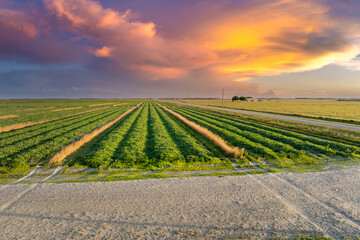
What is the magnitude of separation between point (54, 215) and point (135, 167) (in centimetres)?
494

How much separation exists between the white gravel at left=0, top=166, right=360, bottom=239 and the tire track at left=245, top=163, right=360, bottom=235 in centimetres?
3

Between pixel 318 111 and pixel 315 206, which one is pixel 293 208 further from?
pixel 318 111

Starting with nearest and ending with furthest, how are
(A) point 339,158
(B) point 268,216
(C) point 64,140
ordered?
(B) point 268,216 → (A) point 339,158 → (C) point 64,140

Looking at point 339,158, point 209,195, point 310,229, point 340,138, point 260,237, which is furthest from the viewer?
point 340,138

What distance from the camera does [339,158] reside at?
12531 mm

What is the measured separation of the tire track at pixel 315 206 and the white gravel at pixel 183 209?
0.03m

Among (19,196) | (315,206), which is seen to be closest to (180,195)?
(315,206)

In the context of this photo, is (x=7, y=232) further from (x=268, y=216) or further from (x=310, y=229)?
(x=310, y=229)

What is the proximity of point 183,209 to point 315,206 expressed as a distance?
16.3 ft

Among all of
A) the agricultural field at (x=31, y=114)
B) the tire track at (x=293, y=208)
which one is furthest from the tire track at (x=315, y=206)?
the agricultural field at (x=31, y=114)

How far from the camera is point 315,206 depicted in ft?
21.6

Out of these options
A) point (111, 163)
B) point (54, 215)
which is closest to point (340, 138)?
point (111, 163)

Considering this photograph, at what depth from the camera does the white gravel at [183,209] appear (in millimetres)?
5227

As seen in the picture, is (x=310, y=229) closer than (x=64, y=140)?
Yes
